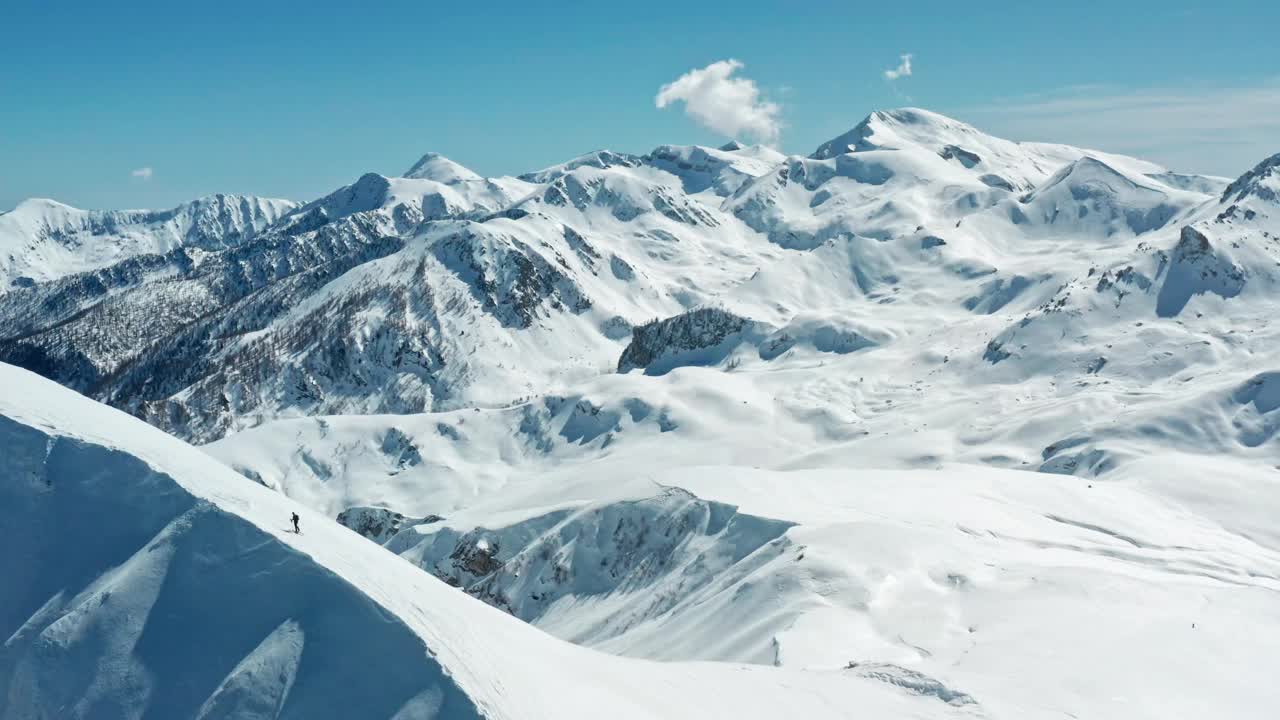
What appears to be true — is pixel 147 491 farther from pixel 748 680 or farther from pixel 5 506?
pixel 748 680

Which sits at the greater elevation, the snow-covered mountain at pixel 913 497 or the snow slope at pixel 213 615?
the snow slope at pixel 213 615

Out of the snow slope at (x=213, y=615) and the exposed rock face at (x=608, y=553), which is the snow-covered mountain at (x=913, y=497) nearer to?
the exposed rock face at (x=608, y=553)

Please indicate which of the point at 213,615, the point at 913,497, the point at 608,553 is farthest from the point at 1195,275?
the point at 213,615

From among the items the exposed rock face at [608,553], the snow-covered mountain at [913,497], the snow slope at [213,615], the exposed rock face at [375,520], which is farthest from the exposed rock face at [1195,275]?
the snow slope at [213,615]

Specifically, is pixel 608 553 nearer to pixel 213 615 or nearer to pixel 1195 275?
pixel 213 615

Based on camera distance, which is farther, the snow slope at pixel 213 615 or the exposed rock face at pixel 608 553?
the exposed rock face at pixel 608 553

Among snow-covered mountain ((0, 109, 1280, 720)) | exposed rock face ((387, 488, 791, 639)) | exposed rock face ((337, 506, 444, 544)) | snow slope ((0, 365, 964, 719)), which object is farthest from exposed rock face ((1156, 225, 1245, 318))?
snow slope ((0, 365, 964, 719))

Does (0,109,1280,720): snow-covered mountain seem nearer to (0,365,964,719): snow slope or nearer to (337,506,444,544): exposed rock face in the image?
(337,506,444,544): exposed rock face

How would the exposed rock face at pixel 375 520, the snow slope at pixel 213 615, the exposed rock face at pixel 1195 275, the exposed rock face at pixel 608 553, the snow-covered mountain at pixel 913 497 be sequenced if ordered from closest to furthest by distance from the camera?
the snow slope at pixel 213 615 < the snow-covered mountain at pixel 913 497 < the exposed rock face at pixel 608 553 < the exposed rock face at pixel 375 520 < the exposed rock face at pixel 1195 275

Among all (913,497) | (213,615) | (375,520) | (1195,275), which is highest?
(213,615)
